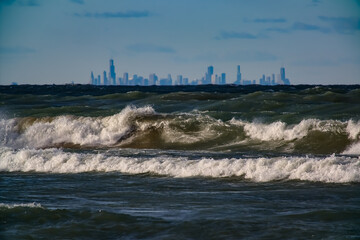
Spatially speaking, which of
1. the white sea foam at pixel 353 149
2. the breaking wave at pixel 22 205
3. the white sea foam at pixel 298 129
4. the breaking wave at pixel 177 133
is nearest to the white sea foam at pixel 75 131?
the breaking wave at pixel 177 133

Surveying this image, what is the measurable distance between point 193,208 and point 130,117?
19.8 metres

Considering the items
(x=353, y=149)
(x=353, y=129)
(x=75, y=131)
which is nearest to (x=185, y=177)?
(x=353, y=149)

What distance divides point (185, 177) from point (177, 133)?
38.4 feet

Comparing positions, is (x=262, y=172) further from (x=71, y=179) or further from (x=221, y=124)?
(x=221, y=124)

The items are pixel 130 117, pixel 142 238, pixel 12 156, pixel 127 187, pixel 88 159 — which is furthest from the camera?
pixel 130 117

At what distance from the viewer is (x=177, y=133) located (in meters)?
29.4

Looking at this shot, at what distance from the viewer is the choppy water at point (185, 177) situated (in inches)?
439

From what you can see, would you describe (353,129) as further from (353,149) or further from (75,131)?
(75,131)

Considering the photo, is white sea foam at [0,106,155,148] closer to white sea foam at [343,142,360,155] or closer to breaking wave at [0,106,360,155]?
breaking wave at [0,106,360,155]

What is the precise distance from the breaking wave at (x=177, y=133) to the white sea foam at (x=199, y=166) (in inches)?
237

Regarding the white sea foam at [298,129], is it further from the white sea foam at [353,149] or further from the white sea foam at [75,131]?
the white sea foam at [75,131]

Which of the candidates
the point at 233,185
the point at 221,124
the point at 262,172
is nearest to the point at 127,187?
the point at 233,185

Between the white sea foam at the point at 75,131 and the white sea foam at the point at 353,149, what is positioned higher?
the white sea foam at the point at 75,131

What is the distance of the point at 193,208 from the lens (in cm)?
1262
